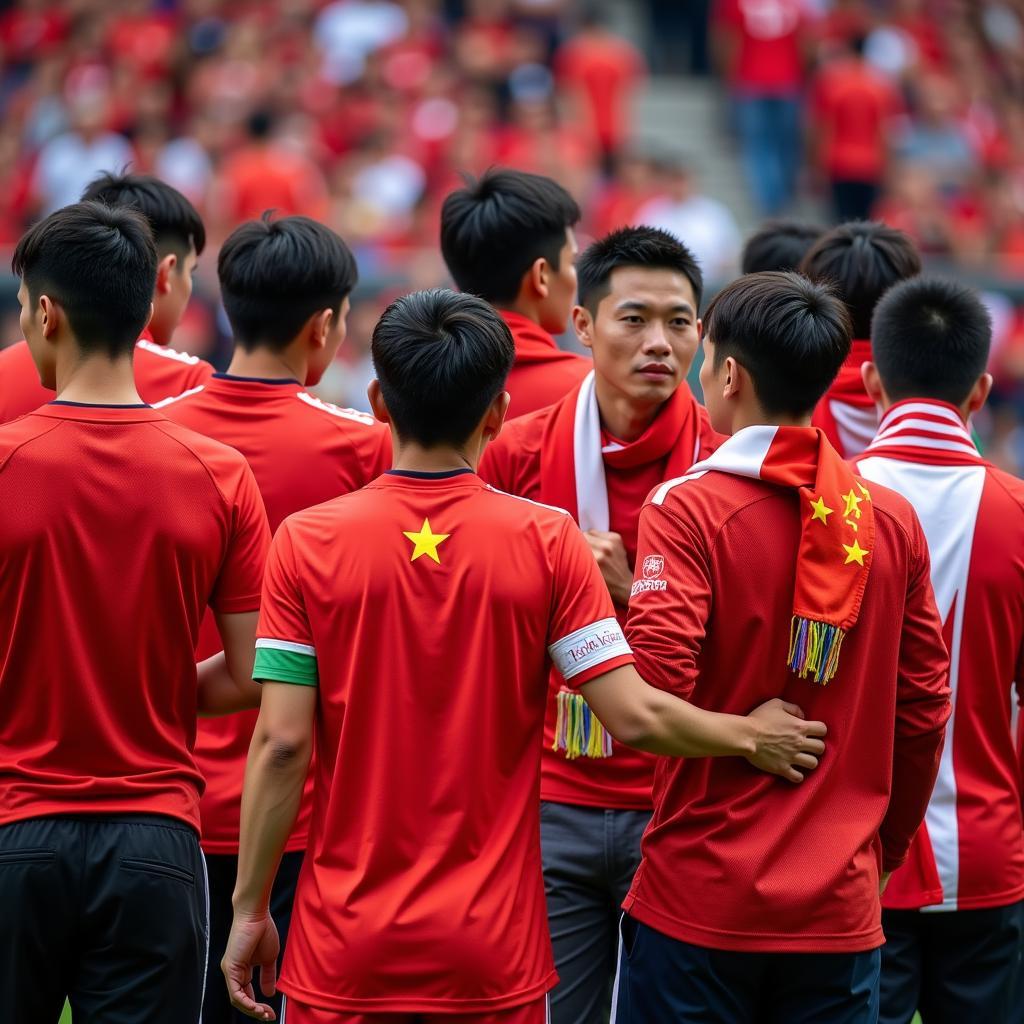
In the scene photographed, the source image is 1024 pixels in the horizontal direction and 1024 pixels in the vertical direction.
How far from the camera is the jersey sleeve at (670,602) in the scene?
310cm

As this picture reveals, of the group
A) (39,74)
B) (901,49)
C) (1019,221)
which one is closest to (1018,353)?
(1019,221)

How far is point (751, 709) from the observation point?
3.21m

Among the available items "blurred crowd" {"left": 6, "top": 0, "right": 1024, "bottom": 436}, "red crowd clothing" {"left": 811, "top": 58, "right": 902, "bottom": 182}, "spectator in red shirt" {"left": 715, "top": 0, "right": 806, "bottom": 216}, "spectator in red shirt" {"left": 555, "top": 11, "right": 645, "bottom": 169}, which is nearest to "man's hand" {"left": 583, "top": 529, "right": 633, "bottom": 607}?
"blurred crowd" {"left": 6, "top": 0, "right": 1024, "bottom": 436}

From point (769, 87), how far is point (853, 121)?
0.95 m

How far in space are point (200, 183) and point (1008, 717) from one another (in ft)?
34.6

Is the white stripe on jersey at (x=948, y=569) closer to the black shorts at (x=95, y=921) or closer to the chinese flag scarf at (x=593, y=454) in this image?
the chinese flag scarf at (x=593, y=454)

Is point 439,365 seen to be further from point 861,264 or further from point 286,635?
point 861,264

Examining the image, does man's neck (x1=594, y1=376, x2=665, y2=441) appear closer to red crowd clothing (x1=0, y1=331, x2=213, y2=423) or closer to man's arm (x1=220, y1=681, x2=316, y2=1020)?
red crowd clothing (x1=0, y1=331, x2=213, y2=423)

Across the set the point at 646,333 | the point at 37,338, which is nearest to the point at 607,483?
the point at 646,333

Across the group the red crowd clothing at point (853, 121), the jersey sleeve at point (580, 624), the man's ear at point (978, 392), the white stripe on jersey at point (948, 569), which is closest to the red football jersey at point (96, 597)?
the jersey sleeve at point (580, 624)

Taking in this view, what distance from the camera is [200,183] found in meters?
13.1

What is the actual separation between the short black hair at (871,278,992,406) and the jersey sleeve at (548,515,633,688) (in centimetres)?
122

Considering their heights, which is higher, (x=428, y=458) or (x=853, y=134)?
(x=853, y=134)

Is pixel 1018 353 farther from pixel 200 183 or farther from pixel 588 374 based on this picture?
pixel 588 374
